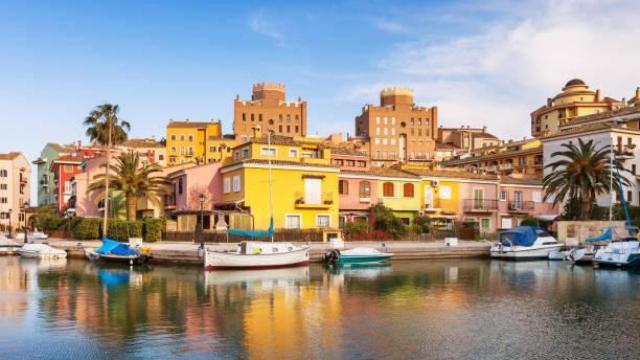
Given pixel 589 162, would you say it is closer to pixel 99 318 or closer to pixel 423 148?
pixel 99 318

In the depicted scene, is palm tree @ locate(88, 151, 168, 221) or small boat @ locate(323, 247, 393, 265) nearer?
small boat @ locate(323, 247, 393, 265)

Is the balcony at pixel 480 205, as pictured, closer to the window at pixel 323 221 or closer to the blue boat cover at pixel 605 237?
the blue boat cover at pixel 605 237

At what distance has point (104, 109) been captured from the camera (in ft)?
210

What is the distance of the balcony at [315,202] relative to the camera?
57.6 metres

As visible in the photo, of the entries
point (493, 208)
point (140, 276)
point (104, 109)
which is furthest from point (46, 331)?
point (493, 208)

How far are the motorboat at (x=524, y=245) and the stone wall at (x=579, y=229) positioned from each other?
3.09 metres

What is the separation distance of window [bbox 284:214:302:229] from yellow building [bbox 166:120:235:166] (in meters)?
71.9

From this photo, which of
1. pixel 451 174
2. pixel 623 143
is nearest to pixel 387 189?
pixel 451 174

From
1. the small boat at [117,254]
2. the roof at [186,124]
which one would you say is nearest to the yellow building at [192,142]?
the roof at [186,124]

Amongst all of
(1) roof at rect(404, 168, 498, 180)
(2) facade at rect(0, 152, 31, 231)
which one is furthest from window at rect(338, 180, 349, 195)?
(2) facade at rect(0, 152, 31, 231)

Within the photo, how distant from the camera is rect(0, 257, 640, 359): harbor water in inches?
→ 762

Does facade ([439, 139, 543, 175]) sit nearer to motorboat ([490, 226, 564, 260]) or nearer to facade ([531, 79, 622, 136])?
facade ([531, 79, 622, 136])

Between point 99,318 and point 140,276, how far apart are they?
15.6m

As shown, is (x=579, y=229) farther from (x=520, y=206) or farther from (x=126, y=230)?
(x=126, y=230)
